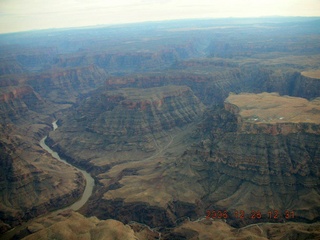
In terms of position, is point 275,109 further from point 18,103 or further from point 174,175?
point 18,103

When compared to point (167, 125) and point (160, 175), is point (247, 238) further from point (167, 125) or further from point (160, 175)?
point (167, 125)

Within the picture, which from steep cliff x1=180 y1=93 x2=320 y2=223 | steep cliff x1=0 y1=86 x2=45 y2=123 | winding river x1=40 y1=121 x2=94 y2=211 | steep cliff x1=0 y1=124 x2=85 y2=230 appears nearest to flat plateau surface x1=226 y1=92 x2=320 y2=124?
steep cliff x1=180 y1=93 x2=320 y2=223

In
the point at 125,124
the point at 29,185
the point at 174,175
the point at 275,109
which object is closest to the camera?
the point at 174,175

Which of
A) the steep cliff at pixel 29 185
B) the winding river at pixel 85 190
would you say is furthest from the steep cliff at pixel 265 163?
the steep cliff at pixel 29 185

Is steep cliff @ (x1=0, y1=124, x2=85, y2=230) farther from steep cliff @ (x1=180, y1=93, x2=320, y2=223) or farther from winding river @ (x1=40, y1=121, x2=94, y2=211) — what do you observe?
steep cliff @ (x1=180, y1=93, x2=320, y2=223)
